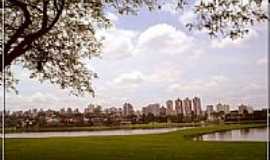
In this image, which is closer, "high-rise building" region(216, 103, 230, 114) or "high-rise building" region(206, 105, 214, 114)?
"high-rise building" region(216, 103, 230, 114)

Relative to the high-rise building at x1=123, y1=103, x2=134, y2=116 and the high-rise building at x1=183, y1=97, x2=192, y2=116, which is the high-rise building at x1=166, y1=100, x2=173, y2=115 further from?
the high-rise building at x1=123, y1=103, x2=134, y2=116

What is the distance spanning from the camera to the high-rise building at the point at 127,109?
5.22 metres

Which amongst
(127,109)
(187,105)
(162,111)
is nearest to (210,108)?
(187,105)

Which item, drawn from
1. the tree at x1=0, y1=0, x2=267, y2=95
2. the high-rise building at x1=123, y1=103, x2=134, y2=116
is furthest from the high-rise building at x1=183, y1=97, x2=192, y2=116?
the tree at x1=0, y1=0, x2=267, y2=95

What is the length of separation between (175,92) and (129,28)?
88 centimetres

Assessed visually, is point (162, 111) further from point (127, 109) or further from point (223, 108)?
point (223, 108)

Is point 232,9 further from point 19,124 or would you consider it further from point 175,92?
point 19,124

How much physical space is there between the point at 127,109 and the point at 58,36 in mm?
1542

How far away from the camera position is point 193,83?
4.87 m

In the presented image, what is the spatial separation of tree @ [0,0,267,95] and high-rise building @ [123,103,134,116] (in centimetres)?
75

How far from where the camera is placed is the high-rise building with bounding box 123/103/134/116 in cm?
522

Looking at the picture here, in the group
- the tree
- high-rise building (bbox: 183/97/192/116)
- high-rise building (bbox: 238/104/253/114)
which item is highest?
the tree

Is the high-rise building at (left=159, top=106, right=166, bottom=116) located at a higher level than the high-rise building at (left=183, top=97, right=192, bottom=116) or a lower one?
lower

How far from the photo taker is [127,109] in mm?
5309
